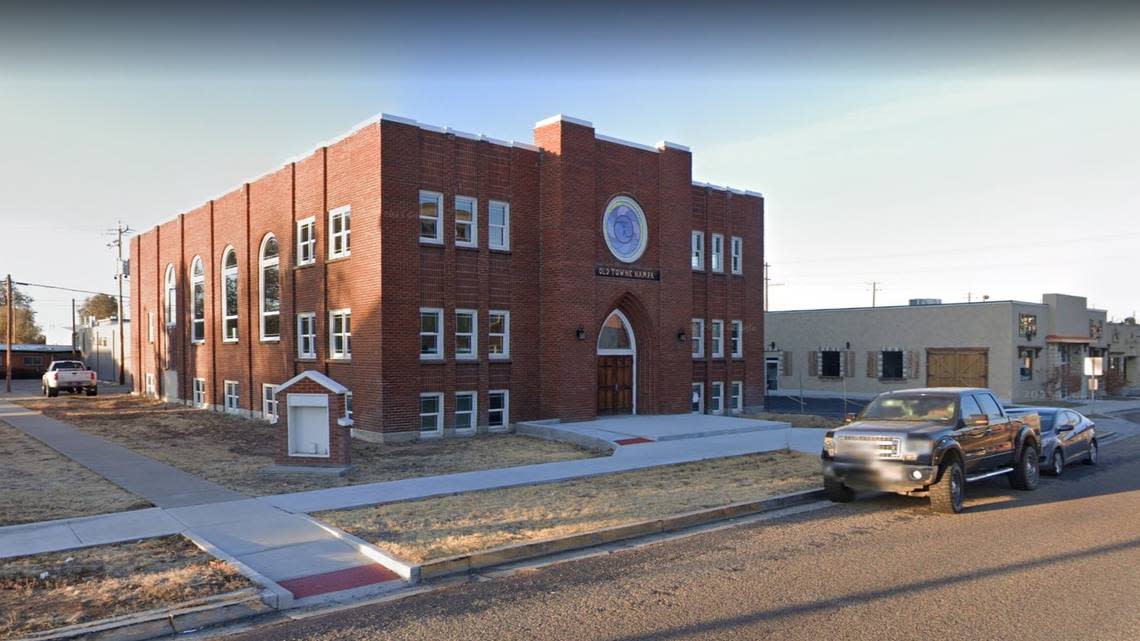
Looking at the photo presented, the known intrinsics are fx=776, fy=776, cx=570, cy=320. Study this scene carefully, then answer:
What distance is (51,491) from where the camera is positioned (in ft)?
40.9

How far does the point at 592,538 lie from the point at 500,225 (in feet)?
44.6

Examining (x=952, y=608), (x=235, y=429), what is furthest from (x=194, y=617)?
(x=235, y=429)

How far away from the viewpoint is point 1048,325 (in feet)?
134

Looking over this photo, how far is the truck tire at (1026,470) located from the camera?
12992 millimetres

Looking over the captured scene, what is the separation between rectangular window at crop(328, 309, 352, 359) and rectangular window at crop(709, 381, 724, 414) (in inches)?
495

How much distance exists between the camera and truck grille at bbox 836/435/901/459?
1118cm

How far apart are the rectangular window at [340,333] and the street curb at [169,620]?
14.2 m

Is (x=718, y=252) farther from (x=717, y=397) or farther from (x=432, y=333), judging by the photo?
(x=432, y=333)

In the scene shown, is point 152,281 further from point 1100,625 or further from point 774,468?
point 1100,625

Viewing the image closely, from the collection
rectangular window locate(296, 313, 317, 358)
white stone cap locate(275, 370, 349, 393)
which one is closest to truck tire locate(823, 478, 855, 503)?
white stone cap locate(275, 370, 349, 393)

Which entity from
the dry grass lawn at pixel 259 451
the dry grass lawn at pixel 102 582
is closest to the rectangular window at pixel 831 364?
the dry grass lawn at pixel 259 451

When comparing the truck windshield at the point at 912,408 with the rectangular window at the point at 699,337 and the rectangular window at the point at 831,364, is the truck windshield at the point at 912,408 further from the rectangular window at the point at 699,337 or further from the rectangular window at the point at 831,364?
the rectangular window at the point at 831,364

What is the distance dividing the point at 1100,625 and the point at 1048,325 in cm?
4032

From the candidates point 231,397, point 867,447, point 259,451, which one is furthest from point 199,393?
point 867,447
